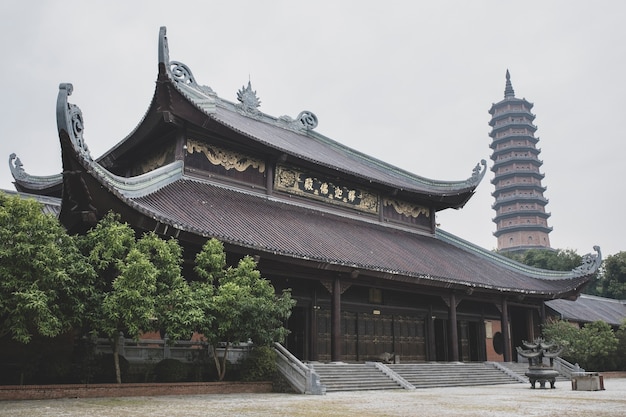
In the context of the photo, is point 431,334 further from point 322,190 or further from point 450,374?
point 322,190

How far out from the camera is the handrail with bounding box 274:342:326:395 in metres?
13.7

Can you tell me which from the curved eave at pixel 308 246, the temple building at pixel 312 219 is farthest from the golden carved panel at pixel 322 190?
the curved eave at pixel 308 246

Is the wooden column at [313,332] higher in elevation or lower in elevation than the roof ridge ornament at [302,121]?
lower

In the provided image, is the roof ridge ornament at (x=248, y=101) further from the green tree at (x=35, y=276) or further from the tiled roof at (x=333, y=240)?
the green tree at (x=35, y=276)

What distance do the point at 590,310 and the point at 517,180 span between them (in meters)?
38.5

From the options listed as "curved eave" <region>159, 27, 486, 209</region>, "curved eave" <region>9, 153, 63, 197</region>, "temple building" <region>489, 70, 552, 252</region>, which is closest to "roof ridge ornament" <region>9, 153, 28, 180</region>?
Answer: "curved eave" <region>9, 153, 63, 197</region>

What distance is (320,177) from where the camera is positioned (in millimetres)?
22250

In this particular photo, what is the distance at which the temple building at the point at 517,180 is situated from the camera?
69000 mm

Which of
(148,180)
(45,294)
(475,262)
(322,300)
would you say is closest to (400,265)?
(322,300)

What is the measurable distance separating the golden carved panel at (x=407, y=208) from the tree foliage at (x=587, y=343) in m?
7.08

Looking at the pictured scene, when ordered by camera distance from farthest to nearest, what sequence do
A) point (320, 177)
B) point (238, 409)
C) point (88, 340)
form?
point (320, 177) < point (88, 340) < point (238, 409)

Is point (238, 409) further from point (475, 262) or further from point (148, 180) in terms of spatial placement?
point (475, 262)

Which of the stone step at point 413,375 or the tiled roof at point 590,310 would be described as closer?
the stone step at point 413,375

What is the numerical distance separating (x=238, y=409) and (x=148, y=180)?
813 centimetres
